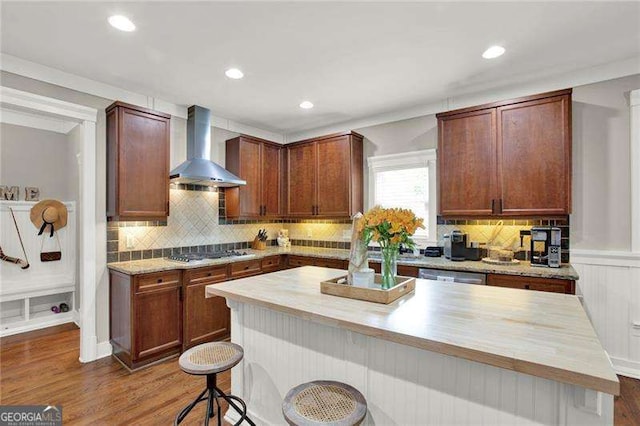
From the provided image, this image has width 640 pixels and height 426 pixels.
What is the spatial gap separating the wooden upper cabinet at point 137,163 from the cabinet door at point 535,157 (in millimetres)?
3477

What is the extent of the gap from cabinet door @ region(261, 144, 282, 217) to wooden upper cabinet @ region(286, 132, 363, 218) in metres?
0.16

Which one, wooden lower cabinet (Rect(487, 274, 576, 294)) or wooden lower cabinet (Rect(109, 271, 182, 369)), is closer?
wooden lower cabinet (Rect(487, 274, 576, 294))

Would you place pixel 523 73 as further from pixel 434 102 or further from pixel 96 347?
pixel 96 347

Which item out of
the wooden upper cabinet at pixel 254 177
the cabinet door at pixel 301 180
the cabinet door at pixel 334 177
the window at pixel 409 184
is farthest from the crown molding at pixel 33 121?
the window at pixel 409 184

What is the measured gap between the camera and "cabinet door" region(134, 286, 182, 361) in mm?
2920

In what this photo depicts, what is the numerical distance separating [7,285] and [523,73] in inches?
240

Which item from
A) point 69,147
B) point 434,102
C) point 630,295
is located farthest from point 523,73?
point 69,147

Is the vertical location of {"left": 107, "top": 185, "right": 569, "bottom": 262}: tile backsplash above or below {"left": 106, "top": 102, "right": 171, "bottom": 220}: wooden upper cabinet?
below

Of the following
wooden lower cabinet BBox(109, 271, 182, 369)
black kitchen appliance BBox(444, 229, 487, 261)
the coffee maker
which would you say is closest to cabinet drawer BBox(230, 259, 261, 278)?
wooden lower cabinet BBox(109, 271, 182, 369)

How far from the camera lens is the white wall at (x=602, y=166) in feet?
9.38

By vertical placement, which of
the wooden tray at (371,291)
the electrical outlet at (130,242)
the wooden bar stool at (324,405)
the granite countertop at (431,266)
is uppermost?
the electrical outlet at (130,242)

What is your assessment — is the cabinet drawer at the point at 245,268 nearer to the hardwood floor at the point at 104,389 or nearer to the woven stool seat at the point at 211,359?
the hardwood floor at the point at 104,389

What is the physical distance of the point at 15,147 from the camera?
394 centimetres

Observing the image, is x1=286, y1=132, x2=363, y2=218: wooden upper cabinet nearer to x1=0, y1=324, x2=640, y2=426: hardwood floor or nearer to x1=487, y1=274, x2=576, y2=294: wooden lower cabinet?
x1=487, y1=274, x2=576, y2=294: wooden lower cabinet
